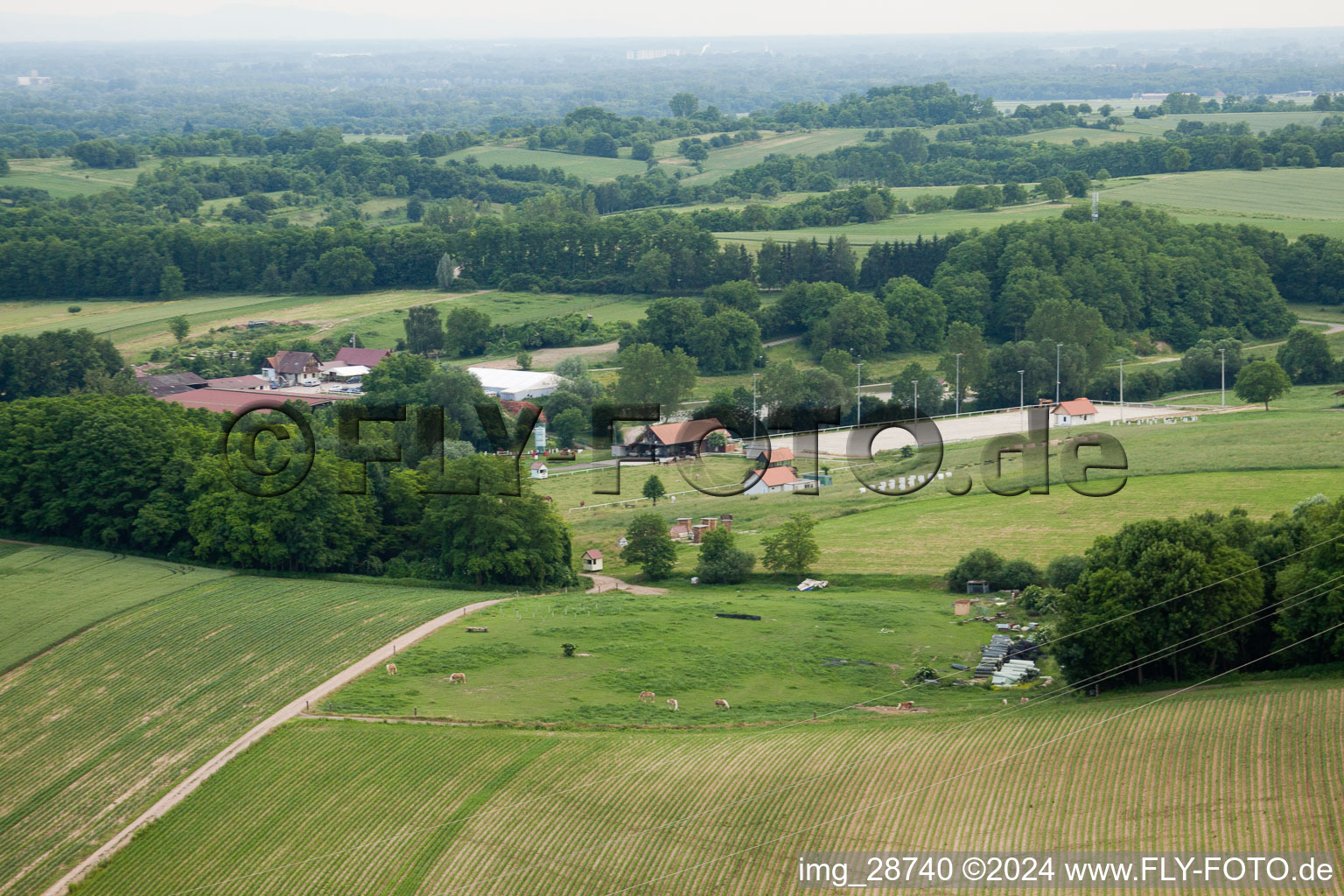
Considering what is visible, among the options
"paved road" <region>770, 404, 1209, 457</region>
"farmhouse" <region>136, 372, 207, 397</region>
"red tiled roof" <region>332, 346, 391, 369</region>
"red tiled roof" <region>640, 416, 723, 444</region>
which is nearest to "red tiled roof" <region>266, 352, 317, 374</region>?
"red tiled roof" <region>332, 346, 391, 369</region>

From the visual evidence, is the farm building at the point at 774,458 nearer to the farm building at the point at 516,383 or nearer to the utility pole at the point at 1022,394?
the utility pole at the point at 1022,394

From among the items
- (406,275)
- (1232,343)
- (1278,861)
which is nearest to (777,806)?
(1278,861)

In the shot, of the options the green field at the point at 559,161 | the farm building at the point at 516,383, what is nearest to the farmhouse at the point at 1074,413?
the farm building at the point at 516,383

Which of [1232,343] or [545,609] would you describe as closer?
[545,609]

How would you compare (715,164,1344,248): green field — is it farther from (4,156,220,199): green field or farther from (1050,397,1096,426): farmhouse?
(4,156,220,199): green field

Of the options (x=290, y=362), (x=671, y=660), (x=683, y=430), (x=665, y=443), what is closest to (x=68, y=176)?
(x=290, y=362)

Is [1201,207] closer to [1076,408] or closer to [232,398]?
[1076,408]

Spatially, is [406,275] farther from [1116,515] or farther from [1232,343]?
[1116,515]
